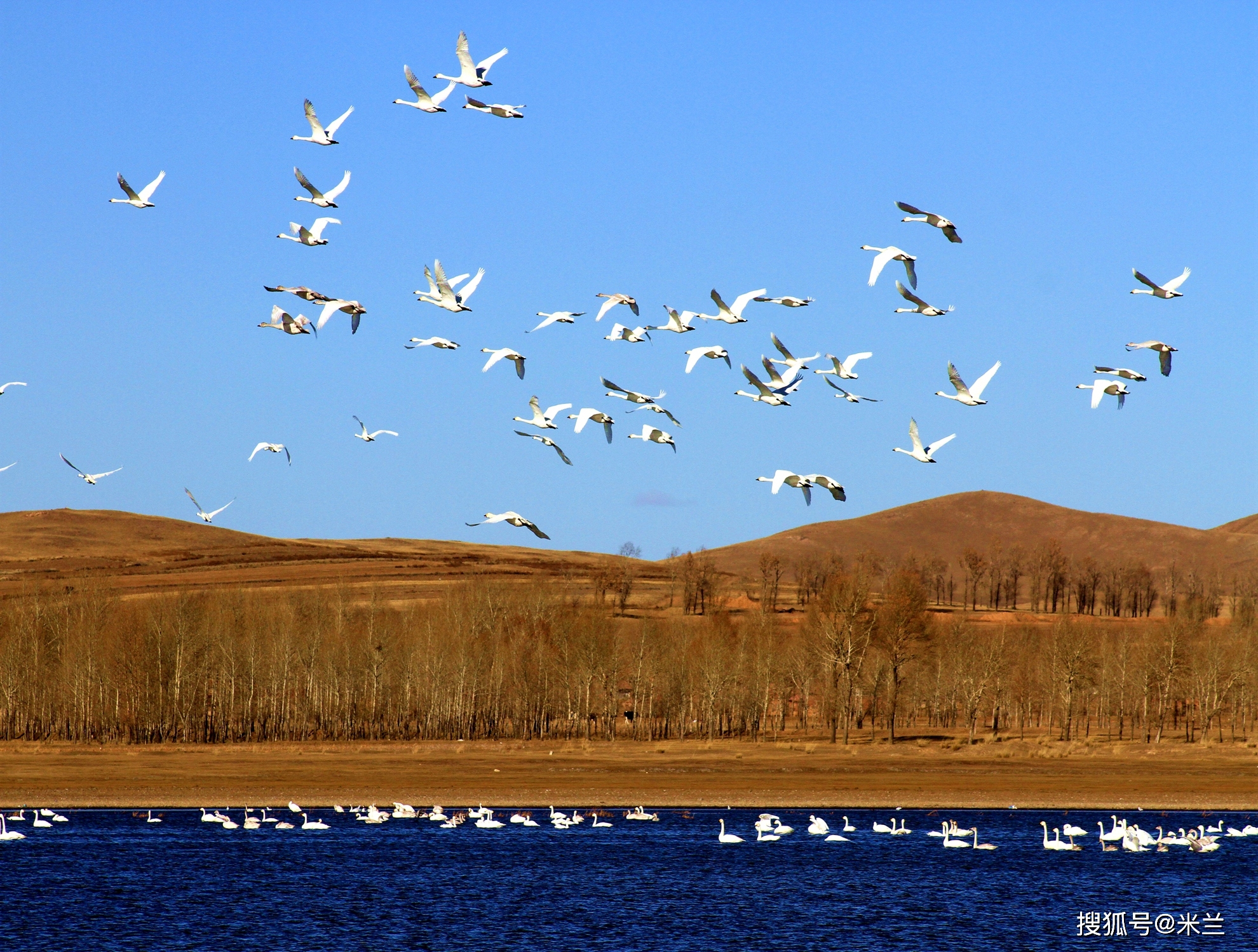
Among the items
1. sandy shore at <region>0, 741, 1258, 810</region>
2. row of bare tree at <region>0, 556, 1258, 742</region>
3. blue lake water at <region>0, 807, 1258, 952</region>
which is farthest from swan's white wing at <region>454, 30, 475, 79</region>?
row of bare tree at <region>0, 556, 1258, 742</region>

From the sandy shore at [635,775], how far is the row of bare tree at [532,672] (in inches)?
245

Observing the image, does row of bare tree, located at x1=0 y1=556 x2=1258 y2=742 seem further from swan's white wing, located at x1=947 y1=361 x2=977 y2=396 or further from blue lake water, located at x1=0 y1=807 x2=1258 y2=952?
swan's white wing, located at x1=947 y1=361 x2=977 y2=396

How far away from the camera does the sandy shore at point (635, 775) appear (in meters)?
59.8

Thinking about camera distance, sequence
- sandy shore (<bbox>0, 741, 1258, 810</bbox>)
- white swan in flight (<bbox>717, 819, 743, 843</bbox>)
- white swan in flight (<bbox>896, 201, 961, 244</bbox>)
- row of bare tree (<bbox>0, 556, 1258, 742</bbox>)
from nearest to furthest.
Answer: white swan in flight (<bbox>896, 201, 961, 244</bbox>) → white swan in flight (<bbox>717, 819, 743, 843</bbox>) → sandy shore (<bbox>0, 741, 1258, 810</bbox>) → row of bare tree (<bbox>0, 556, 1258, 742</bbox>)

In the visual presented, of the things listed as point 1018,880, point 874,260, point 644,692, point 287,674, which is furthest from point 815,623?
point 874,260

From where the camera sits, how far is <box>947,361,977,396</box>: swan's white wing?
3189 centimetres

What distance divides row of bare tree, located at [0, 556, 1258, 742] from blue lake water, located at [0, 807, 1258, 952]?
35.1 meters

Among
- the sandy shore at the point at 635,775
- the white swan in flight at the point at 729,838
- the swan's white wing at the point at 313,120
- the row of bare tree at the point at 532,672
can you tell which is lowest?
the white swan in flight at the point at 729,838

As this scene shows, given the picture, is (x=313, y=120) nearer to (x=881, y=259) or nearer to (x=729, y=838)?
(x=881, y=259)

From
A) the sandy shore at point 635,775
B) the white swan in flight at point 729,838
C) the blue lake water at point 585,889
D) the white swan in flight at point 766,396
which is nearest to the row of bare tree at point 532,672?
the sandy shore at point 635,775

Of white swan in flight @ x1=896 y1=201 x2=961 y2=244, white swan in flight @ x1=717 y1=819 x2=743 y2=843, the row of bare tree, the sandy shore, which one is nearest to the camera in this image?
white swan in flight @ x1=896 y1=201 x2=961 y2=244

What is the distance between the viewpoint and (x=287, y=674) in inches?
3588

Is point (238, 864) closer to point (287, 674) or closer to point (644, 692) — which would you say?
point (287, 674)

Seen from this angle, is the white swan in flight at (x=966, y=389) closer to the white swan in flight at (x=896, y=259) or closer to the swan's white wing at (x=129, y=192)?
the white swan in flight at (x=896, y=259)
